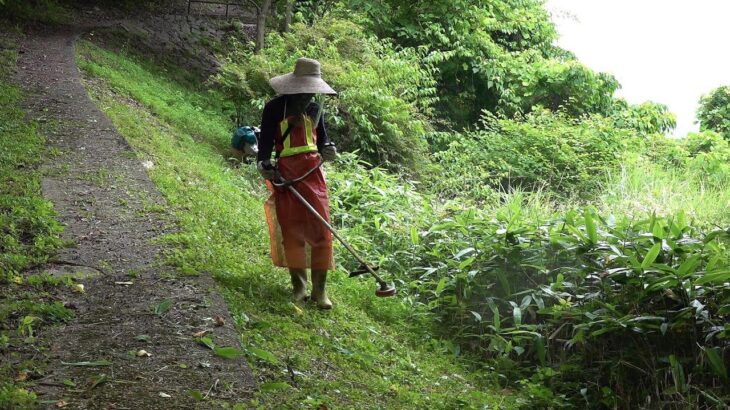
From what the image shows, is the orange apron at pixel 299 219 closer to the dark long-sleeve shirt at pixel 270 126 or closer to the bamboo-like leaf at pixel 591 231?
the dark long-sleeve shirt at pixel 270 126

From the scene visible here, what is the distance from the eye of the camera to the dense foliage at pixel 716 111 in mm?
16453

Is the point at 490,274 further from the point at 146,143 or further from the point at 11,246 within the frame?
the point at 146,143

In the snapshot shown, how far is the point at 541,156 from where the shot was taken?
1273 cm

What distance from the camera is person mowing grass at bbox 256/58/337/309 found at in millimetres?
5488

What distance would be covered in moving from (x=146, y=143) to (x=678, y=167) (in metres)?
8.34

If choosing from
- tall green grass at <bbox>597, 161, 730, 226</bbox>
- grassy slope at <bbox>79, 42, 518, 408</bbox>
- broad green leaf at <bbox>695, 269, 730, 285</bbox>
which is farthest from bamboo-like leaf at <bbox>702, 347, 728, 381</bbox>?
tall green grass at <bbox>597, 161, 730, 226</bbox>

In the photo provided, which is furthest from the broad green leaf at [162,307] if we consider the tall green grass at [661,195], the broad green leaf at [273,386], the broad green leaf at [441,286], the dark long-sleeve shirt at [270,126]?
the tall green grass at [661,195]

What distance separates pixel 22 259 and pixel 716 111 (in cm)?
1529

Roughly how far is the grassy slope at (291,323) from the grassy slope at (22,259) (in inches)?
37.4

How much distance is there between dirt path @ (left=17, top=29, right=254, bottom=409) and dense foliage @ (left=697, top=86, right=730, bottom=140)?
1299 centimetres

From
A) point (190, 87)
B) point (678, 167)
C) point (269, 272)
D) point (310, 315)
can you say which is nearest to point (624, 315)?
point (310, 315)

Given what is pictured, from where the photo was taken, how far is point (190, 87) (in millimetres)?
14672

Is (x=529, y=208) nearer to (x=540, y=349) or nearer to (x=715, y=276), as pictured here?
(x=540, y=349)

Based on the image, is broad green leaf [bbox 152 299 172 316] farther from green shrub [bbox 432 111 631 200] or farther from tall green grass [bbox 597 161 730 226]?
green shrub [bbox 432 111 631 200]
